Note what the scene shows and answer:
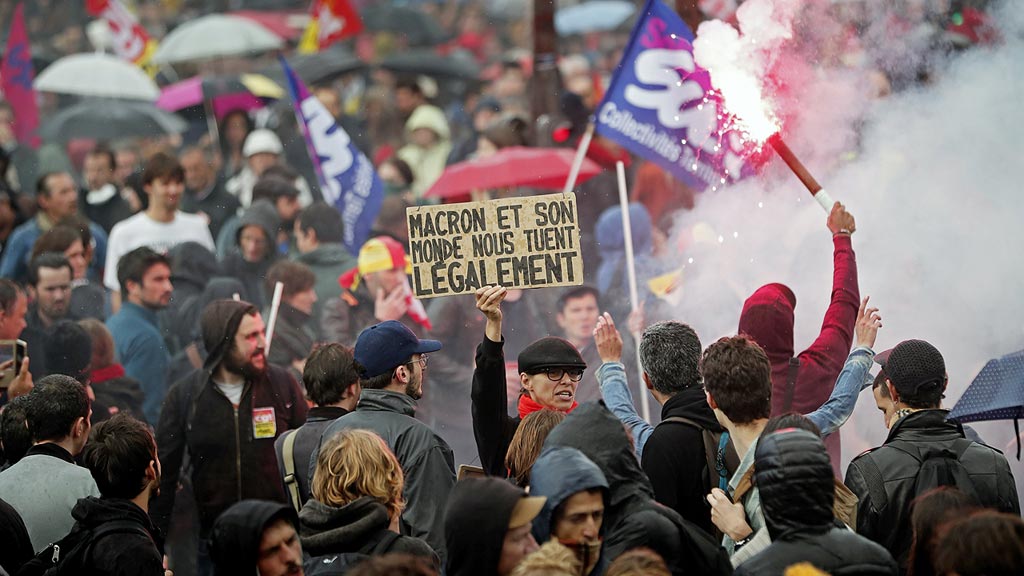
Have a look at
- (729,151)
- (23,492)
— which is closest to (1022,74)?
(729,151)

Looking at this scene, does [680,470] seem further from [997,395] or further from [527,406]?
[997,395]

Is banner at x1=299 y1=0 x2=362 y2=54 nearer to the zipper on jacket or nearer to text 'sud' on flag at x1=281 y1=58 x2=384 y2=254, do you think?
text 'sud' on flag at x1=281 y1=58 x2=384 y2=254

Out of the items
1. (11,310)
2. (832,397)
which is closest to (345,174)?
(11,310)

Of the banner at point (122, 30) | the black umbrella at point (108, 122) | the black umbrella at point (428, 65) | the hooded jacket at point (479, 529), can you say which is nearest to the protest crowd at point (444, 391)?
the hooded jacket at point (479, 529)

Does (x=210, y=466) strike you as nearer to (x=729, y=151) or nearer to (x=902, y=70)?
(x=729, y=151)

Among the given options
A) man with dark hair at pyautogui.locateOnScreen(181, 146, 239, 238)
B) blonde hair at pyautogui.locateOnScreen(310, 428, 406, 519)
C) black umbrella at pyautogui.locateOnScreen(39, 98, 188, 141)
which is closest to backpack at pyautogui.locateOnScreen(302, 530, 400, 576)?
blonde hair at pyautogui.locateOnScreen(310, 428, 406, 519)

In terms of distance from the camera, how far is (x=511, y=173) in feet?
34.1

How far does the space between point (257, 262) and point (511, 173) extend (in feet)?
6.76

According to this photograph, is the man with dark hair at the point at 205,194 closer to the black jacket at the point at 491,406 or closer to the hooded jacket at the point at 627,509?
the black jacket at the point at 491,406

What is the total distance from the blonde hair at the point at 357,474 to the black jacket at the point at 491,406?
93cm

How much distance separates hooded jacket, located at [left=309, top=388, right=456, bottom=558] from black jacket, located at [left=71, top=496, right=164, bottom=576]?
2.28 feet

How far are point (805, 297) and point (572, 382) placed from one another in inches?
104

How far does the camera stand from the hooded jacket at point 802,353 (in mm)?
6234

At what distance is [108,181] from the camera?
44.1 feet
